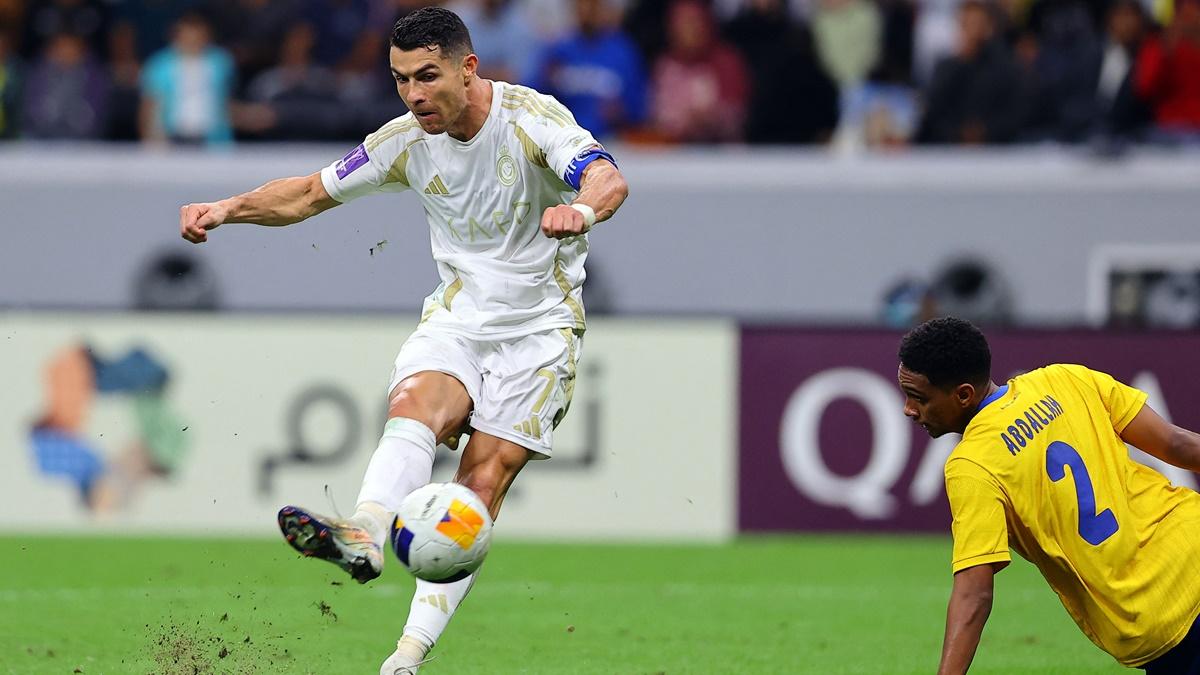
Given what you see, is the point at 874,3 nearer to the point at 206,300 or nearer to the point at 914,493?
the point at 914,493

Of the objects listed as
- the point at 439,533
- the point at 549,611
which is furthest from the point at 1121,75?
the point at 439,533

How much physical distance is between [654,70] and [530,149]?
29.5 ft

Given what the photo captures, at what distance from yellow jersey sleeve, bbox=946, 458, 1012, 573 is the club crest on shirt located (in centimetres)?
218

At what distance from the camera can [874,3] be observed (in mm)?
15734

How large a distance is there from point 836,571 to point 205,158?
691 cm

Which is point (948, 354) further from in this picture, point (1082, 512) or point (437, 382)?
point (437, 382)

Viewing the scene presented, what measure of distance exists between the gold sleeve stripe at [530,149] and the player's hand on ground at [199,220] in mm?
1180

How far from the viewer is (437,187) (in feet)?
23.3

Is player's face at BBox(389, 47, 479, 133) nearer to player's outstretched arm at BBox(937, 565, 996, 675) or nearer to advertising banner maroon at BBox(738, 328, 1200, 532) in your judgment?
player's outstretched arm at BBox(937, 565, 996, 675)

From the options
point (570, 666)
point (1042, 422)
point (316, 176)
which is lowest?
point (570, 666)

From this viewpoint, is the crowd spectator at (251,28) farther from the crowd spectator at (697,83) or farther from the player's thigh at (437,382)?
the player's thigh at (437,382)

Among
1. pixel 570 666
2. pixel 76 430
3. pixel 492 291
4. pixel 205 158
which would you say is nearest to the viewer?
pixel 492 291

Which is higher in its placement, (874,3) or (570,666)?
(874,3)

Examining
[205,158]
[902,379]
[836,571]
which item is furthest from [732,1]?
[902,379]
